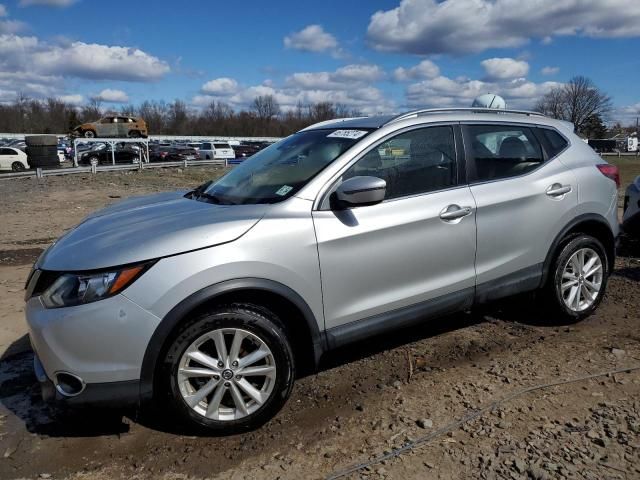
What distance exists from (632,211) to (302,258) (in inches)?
234

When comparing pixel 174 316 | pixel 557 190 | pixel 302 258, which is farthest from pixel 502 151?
pixel 174 316

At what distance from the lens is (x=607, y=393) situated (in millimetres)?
3271

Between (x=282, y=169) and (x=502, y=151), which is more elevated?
(x=502, y=151)

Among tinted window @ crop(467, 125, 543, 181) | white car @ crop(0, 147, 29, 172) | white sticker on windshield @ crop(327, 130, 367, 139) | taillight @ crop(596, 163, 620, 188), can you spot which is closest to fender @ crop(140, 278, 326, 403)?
white sticker on windshield @ crop(327, 130, 367, 139)

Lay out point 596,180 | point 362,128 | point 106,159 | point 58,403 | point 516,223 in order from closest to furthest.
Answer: point 58,403, point 362,128, point 516,223, point 596,180, point 106,159

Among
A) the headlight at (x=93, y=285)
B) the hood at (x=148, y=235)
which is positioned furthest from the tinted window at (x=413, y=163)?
the headlight at (x=93, y=285)

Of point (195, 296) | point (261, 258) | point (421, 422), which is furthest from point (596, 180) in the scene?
point (195, 296)

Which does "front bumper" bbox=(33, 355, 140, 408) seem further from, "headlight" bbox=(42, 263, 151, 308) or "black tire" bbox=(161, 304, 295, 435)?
"headlight" bbox=(42, 263, 151, 308)

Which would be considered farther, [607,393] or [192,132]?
[192,132]

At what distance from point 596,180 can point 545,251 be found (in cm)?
81

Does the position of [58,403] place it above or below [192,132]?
below

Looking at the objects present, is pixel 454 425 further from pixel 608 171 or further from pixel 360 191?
pixel 608 171

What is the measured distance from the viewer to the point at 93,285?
8.68ft

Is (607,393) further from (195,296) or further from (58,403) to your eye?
(58,403)
